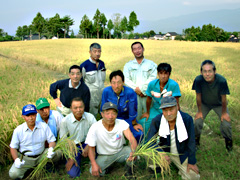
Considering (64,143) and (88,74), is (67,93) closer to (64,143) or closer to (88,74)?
(88,74)

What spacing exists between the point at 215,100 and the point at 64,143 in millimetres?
2693

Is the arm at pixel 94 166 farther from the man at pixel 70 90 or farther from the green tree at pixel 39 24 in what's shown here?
the green tree at pixel 39 24

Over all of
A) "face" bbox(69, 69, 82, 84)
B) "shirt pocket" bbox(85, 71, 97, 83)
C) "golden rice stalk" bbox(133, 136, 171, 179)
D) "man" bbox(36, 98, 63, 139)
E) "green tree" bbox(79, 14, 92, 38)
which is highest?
"green tree" bbox(79, 14, 92, 38)

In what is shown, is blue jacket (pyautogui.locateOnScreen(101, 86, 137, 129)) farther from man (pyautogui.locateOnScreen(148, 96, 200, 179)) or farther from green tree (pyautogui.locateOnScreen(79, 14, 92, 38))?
green tree (pyautogui.locateOnScreen(79, 14, 92, 38))

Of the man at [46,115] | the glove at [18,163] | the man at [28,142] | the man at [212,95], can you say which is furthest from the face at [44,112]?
the man at [212,95]

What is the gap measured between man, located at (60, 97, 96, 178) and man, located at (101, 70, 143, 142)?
0.56m

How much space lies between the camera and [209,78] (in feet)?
11.3

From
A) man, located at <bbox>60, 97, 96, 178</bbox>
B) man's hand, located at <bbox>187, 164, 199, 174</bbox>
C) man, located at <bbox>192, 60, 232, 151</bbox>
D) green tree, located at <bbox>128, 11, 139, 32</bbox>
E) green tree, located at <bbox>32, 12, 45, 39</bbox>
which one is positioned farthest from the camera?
green tree, located at <bbox>128, 11, 139, 32</bbox>

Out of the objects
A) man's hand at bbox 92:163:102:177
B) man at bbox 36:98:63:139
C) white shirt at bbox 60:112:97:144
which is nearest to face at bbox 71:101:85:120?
white shirt at bbox 60:112:97:144

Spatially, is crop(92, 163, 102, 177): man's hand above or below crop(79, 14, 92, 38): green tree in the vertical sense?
below

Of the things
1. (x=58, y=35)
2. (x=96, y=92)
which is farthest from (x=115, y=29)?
(x=96, y=92)

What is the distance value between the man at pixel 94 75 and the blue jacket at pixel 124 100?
1015 millimetres

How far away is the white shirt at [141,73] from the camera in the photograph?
4488mm

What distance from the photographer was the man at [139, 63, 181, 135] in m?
3.55
